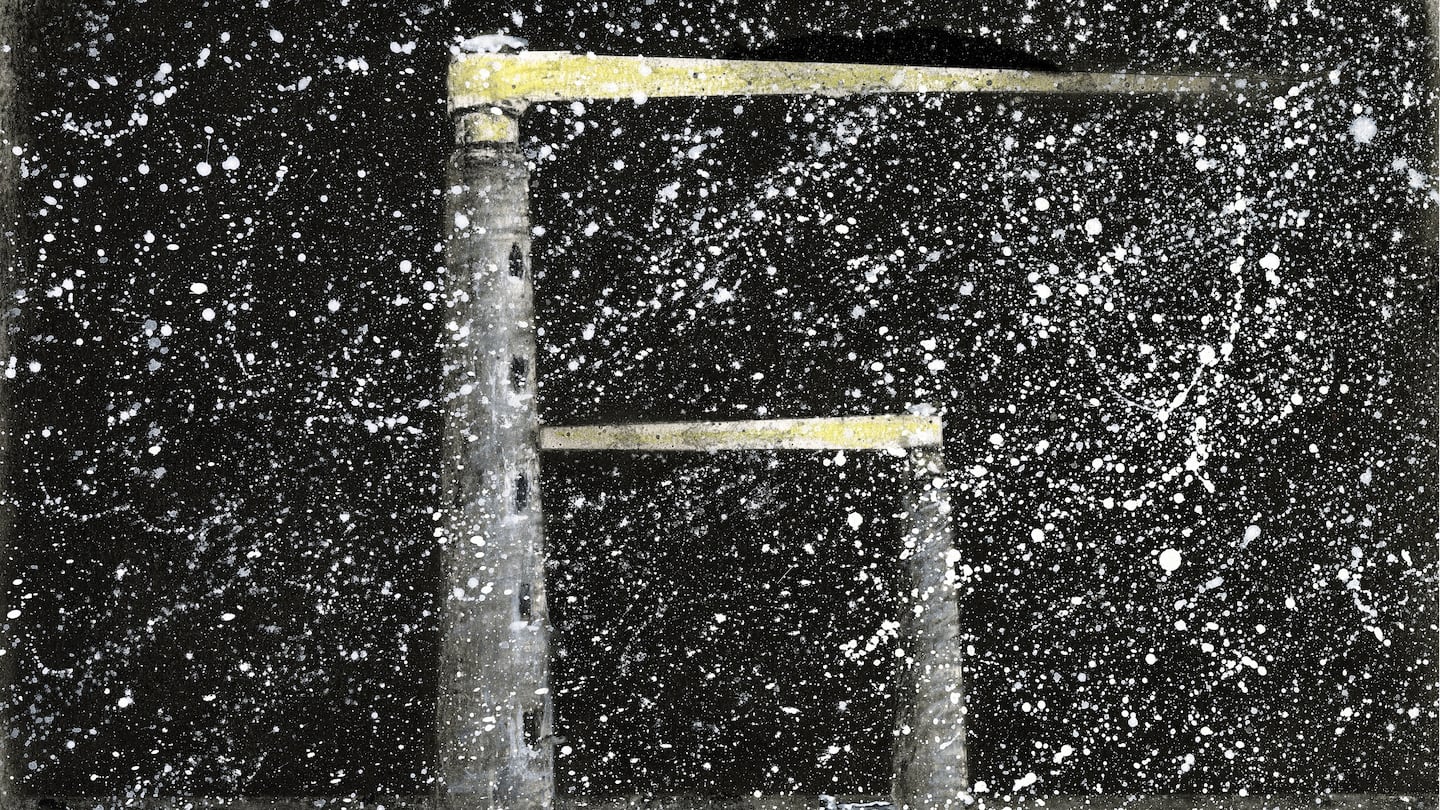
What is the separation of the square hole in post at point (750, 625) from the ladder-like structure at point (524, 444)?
47 mm

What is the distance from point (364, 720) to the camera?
1568 millimetres

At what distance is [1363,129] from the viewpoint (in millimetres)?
1629

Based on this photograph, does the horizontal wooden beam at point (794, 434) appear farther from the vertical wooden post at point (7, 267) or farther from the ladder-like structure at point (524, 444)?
the vertical wooden post at point (7, 267)

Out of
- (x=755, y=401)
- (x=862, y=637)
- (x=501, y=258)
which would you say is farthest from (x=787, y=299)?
(x=862, y=637)

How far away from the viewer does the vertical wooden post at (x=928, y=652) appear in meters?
1.59

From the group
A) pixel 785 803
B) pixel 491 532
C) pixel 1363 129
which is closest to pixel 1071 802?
pixel 785 803

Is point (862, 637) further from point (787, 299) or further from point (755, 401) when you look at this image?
point (787, 299)

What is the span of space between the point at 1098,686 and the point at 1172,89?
1.07 meters

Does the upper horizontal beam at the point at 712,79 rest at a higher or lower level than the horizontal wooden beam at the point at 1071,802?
higher

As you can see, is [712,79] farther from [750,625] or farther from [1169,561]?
[1169,561]

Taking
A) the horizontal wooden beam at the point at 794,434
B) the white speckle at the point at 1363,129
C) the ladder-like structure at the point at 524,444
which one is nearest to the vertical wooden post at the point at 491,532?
the ladder-like structure at the point at 524,444

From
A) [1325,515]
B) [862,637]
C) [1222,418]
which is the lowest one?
[862,637]

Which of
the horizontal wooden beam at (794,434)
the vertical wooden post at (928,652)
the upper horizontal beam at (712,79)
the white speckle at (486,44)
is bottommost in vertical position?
the vertical wooden post at (928,652)

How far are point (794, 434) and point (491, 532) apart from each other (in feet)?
1.78
